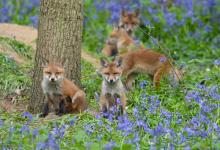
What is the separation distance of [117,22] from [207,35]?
2148 millimetres

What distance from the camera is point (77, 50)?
10.8 metres

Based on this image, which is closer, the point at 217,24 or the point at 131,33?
the point at 131,33

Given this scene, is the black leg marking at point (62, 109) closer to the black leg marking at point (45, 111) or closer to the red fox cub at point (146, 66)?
the black leg marking at point (45, 111)

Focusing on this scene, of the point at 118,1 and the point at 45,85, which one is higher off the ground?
the point at 118,1

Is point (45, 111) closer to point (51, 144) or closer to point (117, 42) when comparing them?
point (51, 144)

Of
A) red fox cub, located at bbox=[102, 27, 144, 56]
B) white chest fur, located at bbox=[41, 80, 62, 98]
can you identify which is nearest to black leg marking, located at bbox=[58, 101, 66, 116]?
white chest fur, located at bbox=[41, 80, 62, 98]

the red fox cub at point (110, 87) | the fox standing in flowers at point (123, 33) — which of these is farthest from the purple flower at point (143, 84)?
the fox standing in flowers at point (123, 33)

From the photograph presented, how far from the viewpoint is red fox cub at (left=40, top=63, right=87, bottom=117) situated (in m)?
10.1

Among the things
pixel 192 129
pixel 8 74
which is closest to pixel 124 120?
pixel 192 129

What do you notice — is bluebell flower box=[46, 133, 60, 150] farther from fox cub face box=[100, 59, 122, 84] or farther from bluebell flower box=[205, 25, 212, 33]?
bluebell flower box=[205, 25, 212, 33]

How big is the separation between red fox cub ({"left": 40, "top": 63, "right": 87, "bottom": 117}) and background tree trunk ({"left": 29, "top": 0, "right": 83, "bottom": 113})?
32 centimetres

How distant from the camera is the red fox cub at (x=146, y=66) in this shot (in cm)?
1226

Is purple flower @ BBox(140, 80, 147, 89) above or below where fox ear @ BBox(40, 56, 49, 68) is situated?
below

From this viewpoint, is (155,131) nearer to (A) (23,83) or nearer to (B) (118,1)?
(A) (23,83)
